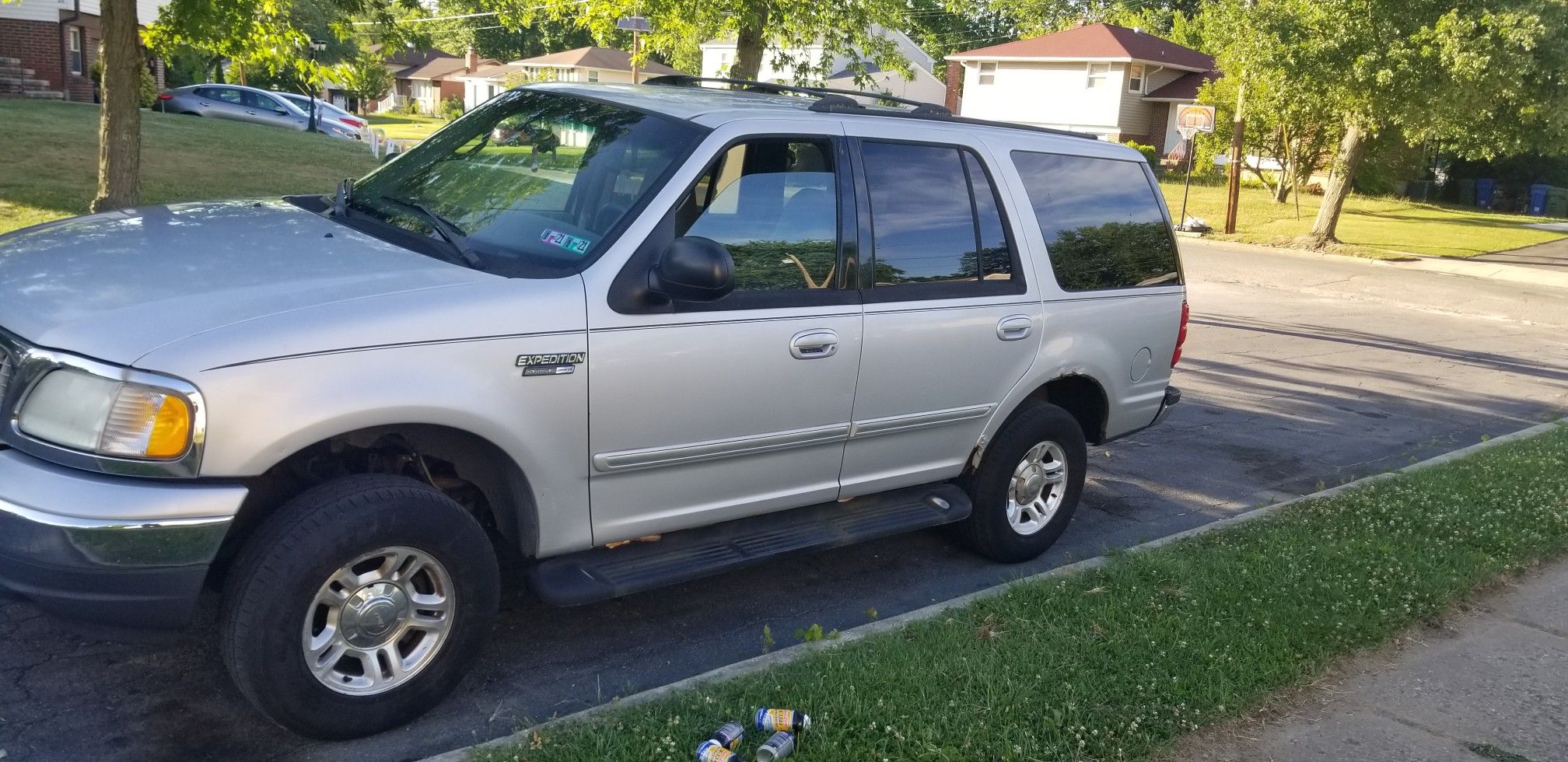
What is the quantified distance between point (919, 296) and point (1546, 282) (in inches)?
821

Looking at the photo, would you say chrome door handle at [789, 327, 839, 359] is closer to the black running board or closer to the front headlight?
the black running board

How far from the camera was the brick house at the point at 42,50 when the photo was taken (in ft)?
97.8

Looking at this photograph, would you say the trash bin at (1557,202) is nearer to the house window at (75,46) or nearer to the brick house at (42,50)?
the brick house at (42,50)

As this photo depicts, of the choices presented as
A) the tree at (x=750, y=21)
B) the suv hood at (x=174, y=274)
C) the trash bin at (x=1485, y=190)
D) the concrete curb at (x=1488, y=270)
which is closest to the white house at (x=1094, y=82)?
the trash bin at (x=1485, y=190)

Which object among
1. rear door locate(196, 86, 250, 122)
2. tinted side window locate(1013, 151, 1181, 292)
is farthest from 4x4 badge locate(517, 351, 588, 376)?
rear door locate(196, 86, 250, 122)

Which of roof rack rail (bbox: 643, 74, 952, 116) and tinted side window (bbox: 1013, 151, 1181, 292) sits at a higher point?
roof rack rail (bbox: 643, 74, 952, 116)

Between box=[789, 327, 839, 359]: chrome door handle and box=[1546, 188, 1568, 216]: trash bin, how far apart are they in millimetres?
41139

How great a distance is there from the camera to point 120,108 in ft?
36.5

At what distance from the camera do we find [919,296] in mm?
4930

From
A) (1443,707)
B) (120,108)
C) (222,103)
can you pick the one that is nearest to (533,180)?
(1443,707)

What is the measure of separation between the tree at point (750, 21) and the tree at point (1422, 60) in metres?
9.60

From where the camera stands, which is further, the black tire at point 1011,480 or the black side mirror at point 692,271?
the black tire at point 1011,480

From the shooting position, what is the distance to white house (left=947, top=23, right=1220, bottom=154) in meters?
46.6

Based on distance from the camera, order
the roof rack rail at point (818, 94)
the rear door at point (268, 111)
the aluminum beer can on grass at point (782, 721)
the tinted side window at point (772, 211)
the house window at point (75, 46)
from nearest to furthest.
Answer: the aluminum beer can on grass at point (782, 721), the tinted side window at point (772, 211), the roof rack rail at point (818, 94), the house window at point (75, 46), the rear door at point (268, 111)
